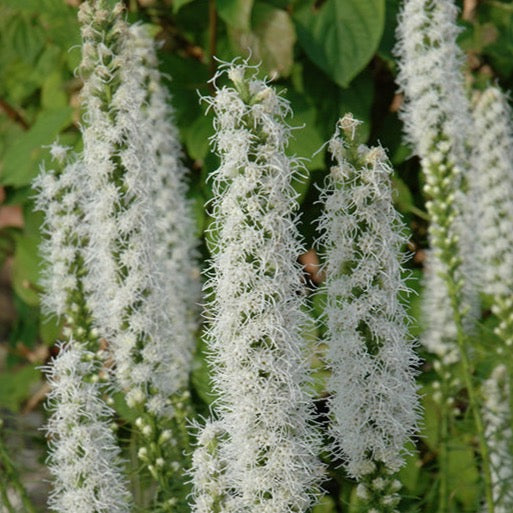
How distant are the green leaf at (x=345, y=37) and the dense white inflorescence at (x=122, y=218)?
0.95 metres

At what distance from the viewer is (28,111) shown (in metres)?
4.27

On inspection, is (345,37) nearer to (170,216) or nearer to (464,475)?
(170,216)

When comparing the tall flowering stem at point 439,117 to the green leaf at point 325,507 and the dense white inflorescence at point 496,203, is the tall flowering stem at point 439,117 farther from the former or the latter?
the green leaf at point 325,507

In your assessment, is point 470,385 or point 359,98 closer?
point 470,385

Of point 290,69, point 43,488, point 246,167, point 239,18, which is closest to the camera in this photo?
point 246,167

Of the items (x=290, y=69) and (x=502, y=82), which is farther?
(x=502, y=82)

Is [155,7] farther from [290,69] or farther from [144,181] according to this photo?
[144,181]

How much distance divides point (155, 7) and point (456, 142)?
4.51 ft

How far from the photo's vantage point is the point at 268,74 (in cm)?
324

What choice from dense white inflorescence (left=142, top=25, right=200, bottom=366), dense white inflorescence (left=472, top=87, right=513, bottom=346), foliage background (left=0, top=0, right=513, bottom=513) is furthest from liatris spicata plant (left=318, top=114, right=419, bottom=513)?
dense white inflorescence (left=472, top=87, right=513, bottom=346)

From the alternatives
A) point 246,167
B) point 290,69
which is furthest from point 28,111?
point 246,167

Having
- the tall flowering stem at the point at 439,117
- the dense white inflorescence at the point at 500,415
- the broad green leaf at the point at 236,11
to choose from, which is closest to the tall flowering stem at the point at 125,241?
the tall flowering stem at the point at 439,117

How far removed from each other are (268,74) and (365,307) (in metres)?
1.59

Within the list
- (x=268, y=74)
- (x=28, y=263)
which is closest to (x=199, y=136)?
(x=268, y=74)
